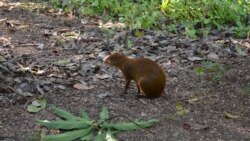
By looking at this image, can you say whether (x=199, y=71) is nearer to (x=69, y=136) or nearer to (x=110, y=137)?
(x=110, y=137)

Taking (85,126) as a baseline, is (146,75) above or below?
above

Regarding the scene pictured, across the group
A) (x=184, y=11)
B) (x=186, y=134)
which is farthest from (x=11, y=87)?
(x=184, y=11)

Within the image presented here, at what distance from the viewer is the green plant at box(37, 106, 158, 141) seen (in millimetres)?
3691

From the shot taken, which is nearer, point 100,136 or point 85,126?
point 100,136

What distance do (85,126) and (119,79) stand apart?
154cm

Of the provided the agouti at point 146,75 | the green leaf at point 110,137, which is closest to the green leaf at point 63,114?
the green leaf at point 110,137

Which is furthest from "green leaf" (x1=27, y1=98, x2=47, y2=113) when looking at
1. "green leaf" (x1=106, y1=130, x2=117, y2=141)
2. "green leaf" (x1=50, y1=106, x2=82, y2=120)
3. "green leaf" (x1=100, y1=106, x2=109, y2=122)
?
"green leaf" (x1=106, y1=130, x2=117, y2=141)

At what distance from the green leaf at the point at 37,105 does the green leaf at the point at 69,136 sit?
0.58 meters

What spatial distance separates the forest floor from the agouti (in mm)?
107

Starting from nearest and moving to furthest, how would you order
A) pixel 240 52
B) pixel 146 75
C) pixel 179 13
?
pixel 146 75
pixel 240 52
pixel 179 13

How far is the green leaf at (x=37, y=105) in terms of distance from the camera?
13.8 feet

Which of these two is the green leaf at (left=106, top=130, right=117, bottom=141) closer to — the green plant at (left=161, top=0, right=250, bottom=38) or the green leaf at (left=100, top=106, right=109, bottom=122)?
the green leaf at (left=100, top=106, right=109, bottom=122)

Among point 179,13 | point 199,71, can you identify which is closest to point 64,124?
point 199,71

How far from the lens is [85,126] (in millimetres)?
3836
